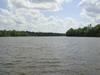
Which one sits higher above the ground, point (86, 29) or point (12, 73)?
point (86, 29)

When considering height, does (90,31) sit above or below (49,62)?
above

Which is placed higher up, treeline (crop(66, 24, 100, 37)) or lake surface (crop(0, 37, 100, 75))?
treeline (crop(66, 24, 100, 37))

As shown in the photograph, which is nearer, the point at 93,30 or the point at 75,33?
the point at 93,30

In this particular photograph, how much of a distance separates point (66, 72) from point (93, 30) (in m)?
139

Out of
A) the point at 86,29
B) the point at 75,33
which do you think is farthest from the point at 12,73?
the point at 75,33

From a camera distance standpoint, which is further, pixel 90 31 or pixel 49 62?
pixel 90 31

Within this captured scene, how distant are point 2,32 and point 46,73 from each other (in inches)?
7537

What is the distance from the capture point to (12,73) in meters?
12.0

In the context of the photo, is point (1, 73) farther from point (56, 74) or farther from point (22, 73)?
point (56, 74)

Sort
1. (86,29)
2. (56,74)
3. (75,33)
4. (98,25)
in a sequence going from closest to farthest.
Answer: (56,74)
(98,25)
(86,29)
(75,33)

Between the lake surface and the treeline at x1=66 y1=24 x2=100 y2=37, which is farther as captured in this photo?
the treeline at x1=66 y1=24 x2=100 y2=37

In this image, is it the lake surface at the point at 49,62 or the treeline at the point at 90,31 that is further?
the treeline at the point at 90,31

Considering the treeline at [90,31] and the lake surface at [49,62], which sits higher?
the treeline at [90,31]

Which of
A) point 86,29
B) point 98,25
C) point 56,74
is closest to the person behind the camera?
point 56,74
